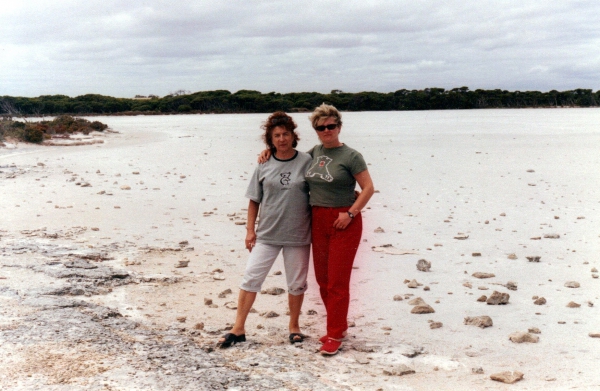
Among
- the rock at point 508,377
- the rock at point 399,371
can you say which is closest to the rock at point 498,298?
the rock at point 508,377

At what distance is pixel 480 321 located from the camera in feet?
17.5

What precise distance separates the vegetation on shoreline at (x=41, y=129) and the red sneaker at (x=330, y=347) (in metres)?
22.4

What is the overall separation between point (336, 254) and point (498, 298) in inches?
73.3

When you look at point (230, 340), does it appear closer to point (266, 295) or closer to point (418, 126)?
point (266, 295)

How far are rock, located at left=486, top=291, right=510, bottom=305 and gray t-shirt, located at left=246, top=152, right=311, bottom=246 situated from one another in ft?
6.22

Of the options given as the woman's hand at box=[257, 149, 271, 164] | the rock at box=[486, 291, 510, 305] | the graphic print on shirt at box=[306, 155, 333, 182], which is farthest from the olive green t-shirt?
the rock at box=[486, 291, 510, 305]

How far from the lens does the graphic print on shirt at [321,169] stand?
4715 millimetres

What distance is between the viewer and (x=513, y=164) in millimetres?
18312

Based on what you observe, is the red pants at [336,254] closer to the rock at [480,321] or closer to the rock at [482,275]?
the rock at [480,321]

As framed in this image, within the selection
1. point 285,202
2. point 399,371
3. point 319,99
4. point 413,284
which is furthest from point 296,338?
point 319,99

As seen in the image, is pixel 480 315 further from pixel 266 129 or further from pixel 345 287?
pixel 266 129

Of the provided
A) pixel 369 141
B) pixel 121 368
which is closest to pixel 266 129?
pixel 121 368

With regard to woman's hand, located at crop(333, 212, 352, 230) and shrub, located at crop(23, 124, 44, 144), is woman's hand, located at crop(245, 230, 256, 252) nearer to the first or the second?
woman's hand, located at crop(333, 212, 352, 230)

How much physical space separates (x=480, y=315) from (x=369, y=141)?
24807 millimetres
